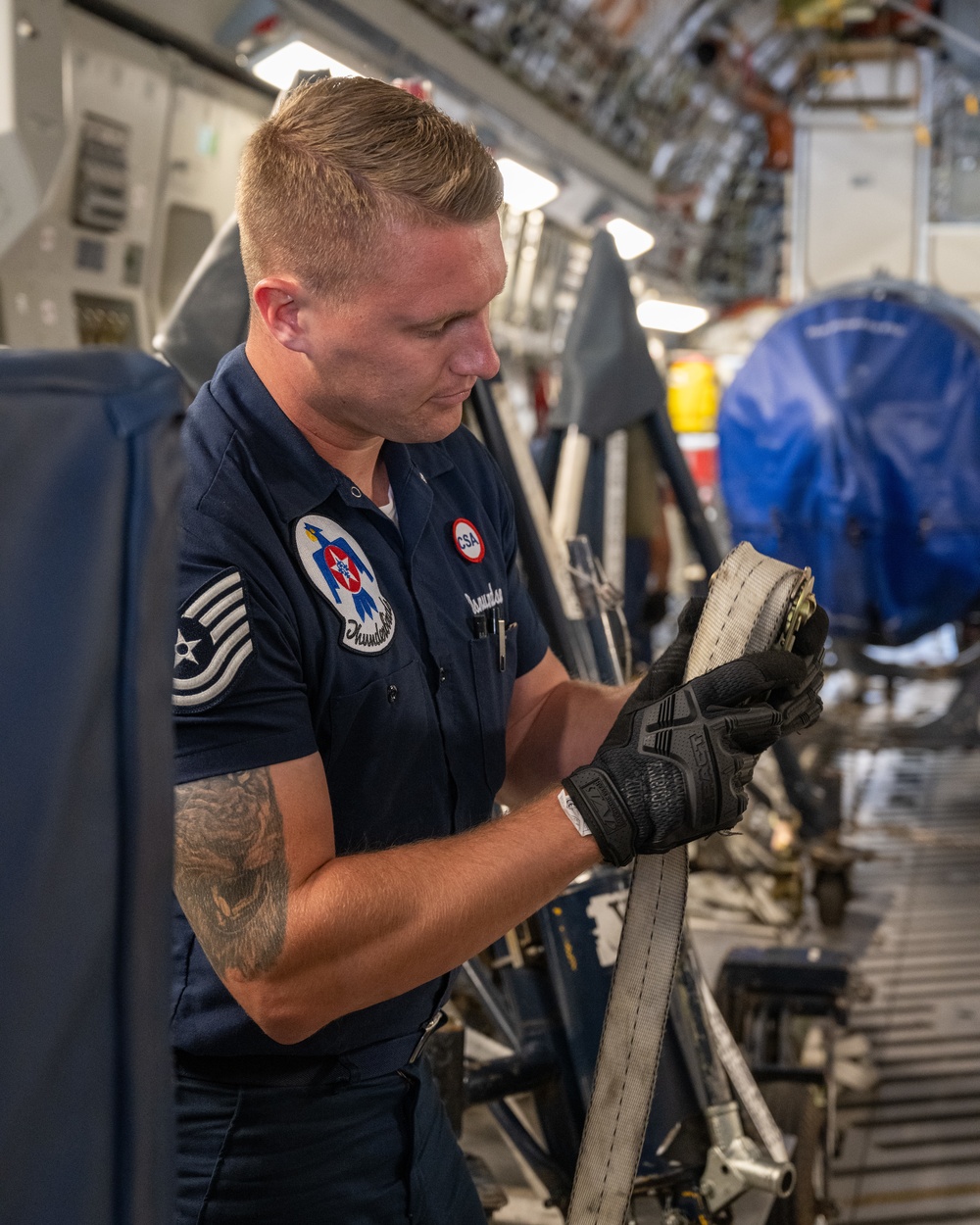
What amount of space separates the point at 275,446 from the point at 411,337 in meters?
0.20

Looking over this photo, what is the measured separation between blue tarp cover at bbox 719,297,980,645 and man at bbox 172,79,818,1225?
376 centimetres

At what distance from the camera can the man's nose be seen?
1448 mm

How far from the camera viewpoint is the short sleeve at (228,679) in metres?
1.22

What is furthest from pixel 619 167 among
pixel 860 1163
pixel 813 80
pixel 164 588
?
pixel 164 588

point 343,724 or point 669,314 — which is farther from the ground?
point 669,314

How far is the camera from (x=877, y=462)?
5086 mm

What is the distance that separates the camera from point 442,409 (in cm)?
147

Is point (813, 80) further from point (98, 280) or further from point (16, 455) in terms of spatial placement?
point (16, 455)

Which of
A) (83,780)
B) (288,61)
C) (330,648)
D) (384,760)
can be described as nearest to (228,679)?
(330,648)

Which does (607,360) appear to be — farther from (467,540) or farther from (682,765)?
(682,765)

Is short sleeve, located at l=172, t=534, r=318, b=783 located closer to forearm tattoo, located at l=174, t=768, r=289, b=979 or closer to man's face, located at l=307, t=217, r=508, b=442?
forearm tattoo, located at l=174, t=768, r=289, b=979

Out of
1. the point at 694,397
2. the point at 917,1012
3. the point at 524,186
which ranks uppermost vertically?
the point at 524,186

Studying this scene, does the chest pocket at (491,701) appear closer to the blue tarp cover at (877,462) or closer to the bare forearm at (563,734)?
the bare forearm at (563,734)

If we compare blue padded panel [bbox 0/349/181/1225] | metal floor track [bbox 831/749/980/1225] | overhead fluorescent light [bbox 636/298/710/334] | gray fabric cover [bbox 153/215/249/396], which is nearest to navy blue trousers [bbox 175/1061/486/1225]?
blue padded panel [bbox 0/349/181/1225]
